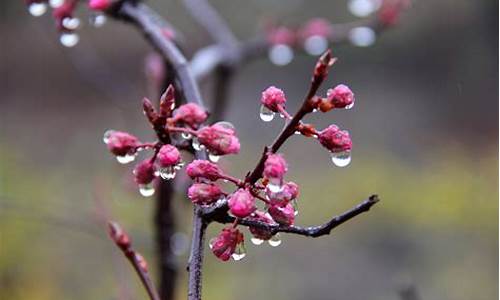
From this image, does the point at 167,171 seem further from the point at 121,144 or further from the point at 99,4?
the point at 99,4

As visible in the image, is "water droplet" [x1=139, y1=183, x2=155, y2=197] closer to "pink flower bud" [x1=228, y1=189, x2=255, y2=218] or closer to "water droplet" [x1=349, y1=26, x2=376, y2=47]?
"pink flower bud" [x1=228, y1=189, x2=255, y2=218]

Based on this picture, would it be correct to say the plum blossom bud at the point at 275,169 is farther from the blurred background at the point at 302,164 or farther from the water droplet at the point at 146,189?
the blurred background at the point at 302,164

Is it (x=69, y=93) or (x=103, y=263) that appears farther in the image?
(x=69, y=93)

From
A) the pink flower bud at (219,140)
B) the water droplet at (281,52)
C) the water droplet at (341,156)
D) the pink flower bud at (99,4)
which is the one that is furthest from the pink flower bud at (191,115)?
the water droplet at (281,52)

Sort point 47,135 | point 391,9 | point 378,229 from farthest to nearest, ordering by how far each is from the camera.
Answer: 1. point 47,135
2. point 378,229
3. point 391,9

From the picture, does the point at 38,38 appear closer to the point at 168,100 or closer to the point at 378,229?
the point at 378,229

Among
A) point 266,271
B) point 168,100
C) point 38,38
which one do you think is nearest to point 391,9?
point 168,100
